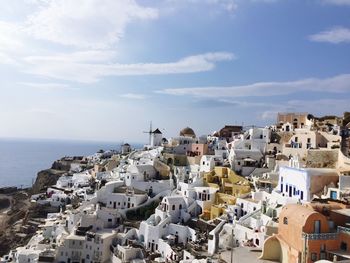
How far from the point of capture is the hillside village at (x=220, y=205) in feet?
88.5

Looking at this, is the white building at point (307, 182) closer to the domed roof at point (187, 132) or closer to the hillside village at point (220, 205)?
the hillside village at point (220, 205)

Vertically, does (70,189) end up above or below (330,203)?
below

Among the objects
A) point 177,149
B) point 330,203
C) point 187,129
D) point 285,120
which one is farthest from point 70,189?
point 330,203

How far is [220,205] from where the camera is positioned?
39844 mm

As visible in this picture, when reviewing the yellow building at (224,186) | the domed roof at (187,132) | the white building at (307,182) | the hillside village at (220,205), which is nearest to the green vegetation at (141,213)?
the hillside village at (220,205)

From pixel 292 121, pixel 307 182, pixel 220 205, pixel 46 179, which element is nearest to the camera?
pixel 307 182

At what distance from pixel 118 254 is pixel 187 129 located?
36.8 metres

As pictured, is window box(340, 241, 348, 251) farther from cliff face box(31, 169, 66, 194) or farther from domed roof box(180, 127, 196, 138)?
cliff face box(31, 169, 66, 194)

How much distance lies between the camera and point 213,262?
2853 cm

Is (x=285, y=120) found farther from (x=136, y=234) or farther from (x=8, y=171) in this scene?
(x=8, y=171)

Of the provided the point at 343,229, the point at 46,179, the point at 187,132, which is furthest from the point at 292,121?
the point at 46,179

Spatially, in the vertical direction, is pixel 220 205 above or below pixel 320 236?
below

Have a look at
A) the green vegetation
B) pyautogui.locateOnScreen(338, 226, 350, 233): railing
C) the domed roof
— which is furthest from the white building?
the domed roof

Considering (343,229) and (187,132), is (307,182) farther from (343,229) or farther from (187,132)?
(187,132)
